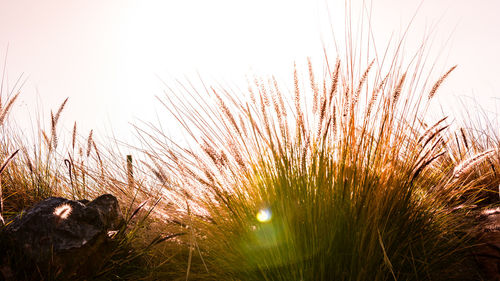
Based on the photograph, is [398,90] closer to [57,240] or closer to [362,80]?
[362,80]

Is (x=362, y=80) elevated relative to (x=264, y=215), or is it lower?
elevated

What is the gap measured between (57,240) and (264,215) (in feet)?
2.93

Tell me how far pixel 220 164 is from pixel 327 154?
506 millimetres

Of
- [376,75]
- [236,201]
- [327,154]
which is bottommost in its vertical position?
[236,201]

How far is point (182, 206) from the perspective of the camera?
2215 millimetres

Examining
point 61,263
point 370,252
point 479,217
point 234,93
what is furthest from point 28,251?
point 479,217

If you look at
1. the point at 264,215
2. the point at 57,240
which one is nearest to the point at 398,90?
the point at 264,215

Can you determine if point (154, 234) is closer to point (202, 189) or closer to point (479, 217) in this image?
point (202, 189)

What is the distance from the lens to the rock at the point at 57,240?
1.56m

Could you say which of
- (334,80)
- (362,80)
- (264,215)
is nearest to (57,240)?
(264,215)

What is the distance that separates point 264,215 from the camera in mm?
1577

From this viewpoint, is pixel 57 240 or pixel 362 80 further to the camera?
pixel 362 80

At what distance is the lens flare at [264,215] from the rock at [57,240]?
2.37 ft

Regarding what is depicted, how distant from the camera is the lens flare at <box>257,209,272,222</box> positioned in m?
1.55
